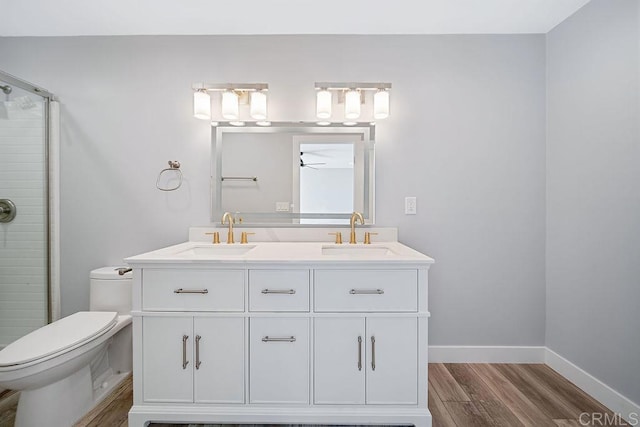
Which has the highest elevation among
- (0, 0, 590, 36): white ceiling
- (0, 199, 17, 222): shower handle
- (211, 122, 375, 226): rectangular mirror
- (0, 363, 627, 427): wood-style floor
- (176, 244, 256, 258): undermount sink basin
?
(0, 0, 590, 36): white ceiling

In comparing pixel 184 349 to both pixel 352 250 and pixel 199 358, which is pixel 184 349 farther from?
pixel 352 250

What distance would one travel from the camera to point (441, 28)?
202 cm

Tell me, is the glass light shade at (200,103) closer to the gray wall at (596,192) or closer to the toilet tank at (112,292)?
the toilet tank at (112,292)

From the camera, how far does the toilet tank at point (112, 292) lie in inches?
74.2

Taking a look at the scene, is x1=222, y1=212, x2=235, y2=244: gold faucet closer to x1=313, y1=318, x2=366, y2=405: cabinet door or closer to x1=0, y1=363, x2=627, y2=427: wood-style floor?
x1=313, y1=318, x2=366, y2=405: cabinet door

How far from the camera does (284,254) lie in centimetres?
158

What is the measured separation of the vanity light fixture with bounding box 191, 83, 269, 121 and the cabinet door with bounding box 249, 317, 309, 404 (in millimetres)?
1275

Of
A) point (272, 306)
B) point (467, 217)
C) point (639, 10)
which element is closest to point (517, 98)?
point (639, 10)

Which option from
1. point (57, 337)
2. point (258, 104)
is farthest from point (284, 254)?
point (57, 337)

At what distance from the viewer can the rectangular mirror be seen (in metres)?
2.08

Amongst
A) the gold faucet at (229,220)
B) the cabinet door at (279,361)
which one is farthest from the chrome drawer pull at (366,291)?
the gold faucet at (229,220)

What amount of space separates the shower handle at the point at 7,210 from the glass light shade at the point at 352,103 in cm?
216

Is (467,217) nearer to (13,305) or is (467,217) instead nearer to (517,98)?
(517,98)

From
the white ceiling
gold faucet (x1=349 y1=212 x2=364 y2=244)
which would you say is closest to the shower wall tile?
the white ceiling
